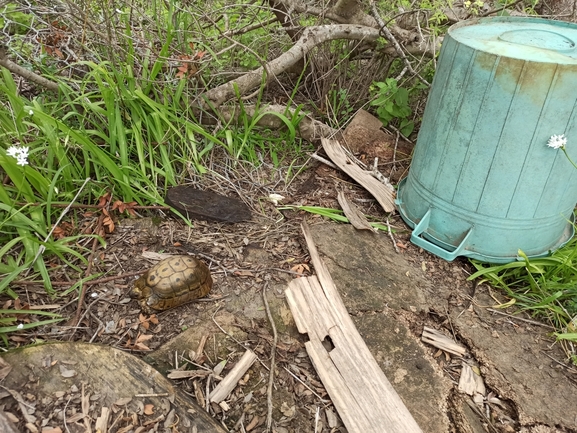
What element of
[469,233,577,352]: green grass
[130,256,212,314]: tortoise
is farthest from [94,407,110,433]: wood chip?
[469,233,577,352]: green grass

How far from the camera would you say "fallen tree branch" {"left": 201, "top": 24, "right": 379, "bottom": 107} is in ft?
11.1

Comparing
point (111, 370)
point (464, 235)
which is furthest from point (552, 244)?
point (111, 370)

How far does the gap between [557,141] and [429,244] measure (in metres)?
0.95

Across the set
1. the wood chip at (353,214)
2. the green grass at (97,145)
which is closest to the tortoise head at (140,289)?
the green grass at (97,145)

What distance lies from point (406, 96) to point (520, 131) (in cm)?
138

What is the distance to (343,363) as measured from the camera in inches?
82.6

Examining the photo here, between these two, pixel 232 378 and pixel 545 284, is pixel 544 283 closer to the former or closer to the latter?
pixel 545 284

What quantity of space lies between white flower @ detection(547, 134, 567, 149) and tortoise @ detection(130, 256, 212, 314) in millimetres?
2042

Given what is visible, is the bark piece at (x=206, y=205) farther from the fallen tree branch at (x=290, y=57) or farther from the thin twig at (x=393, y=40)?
the thin twig at (x=393, y=40)

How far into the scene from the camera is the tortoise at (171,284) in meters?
2.18

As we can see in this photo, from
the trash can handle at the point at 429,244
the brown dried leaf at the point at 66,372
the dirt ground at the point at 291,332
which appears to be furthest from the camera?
the trash can handle at the point at 429,244

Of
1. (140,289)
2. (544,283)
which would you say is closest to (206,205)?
(140,289)

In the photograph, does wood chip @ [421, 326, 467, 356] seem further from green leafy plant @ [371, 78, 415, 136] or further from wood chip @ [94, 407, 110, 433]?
green leafy plant @ [371, 78, 415, 136]

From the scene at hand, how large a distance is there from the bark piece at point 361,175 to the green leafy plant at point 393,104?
0.50 m
